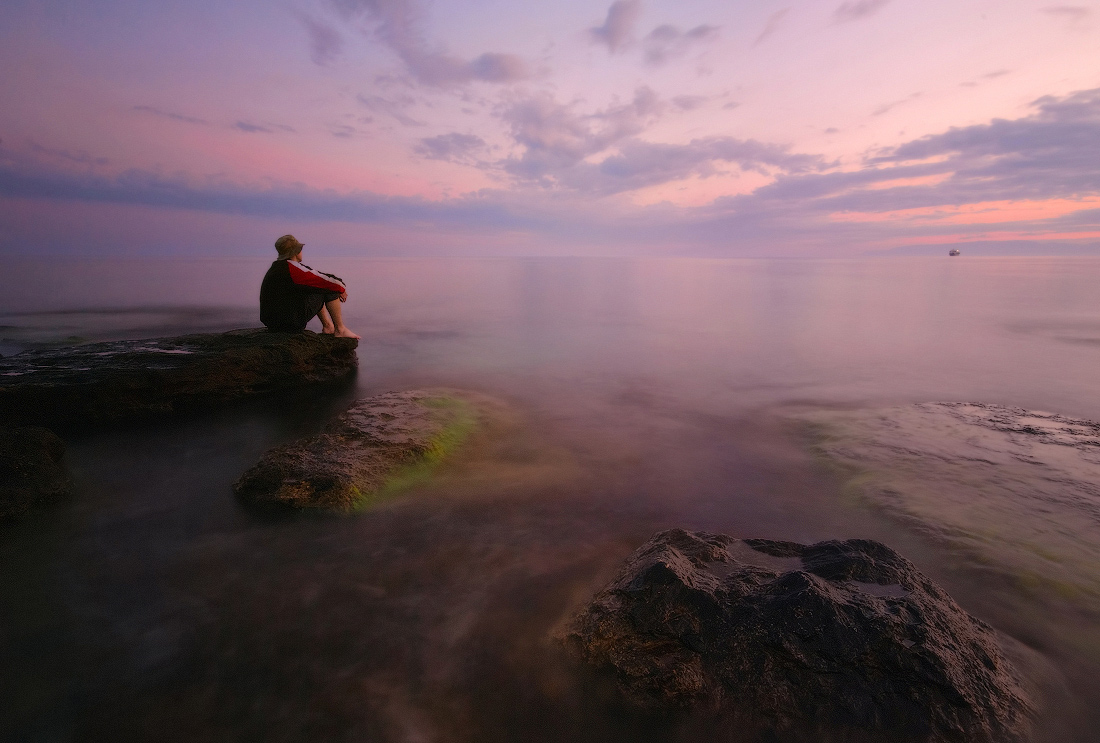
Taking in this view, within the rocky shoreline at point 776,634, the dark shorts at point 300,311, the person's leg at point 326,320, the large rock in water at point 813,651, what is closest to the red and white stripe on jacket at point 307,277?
the dark shorts at point 300,311

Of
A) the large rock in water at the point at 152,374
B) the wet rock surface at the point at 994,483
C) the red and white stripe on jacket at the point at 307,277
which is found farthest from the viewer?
the red and white stripe on jacket at the point at 307,277

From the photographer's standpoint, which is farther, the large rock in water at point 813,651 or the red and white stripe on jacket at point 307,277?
the red and white stripe on jacket at point 307,277

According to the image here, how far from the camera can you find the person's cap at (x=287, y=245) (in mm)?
8617

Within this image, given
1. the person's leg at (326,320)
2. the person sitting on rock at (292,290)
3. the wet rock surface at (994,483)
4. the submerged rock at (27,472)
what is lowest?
the wet rock surface at (994,483)

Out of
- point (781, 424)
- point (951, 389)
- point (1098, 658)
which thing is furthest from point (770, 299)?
point (1098, 658)

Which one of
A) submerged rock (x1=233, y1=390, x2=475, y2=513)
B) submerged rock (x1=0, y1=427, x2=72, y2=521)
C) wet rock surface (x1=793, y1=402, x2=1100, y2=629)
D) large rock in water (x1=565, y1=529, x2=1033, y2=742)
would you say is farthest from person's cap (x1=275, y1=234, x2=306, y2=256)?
wet rock surface (x1=793, y1=402, x2=1100, y2=629)

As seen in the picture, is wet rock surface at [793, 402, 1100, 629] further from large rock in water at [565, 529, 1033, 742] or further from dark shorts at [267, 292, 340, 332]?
dark shorts at [267, 292, 340, 332]

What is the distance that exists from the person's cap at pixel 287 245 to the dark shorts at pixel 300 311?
0.79m

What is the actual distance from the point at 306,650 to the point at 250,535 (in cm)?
163

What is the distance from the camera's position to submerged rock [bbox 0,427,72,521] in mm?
4387

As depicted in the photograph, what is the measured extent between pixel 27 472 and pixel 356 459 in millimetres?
2929

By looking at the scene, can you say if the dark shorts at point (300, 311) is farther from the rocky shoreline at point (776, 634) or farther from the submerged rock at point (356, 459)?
the rocky shoreline at point (776, 634)

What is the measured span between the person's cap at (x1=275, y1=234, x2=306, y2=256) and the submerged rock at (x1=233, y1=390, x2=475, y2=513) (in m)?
3.54

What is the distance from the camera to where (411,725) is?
8.62ft
